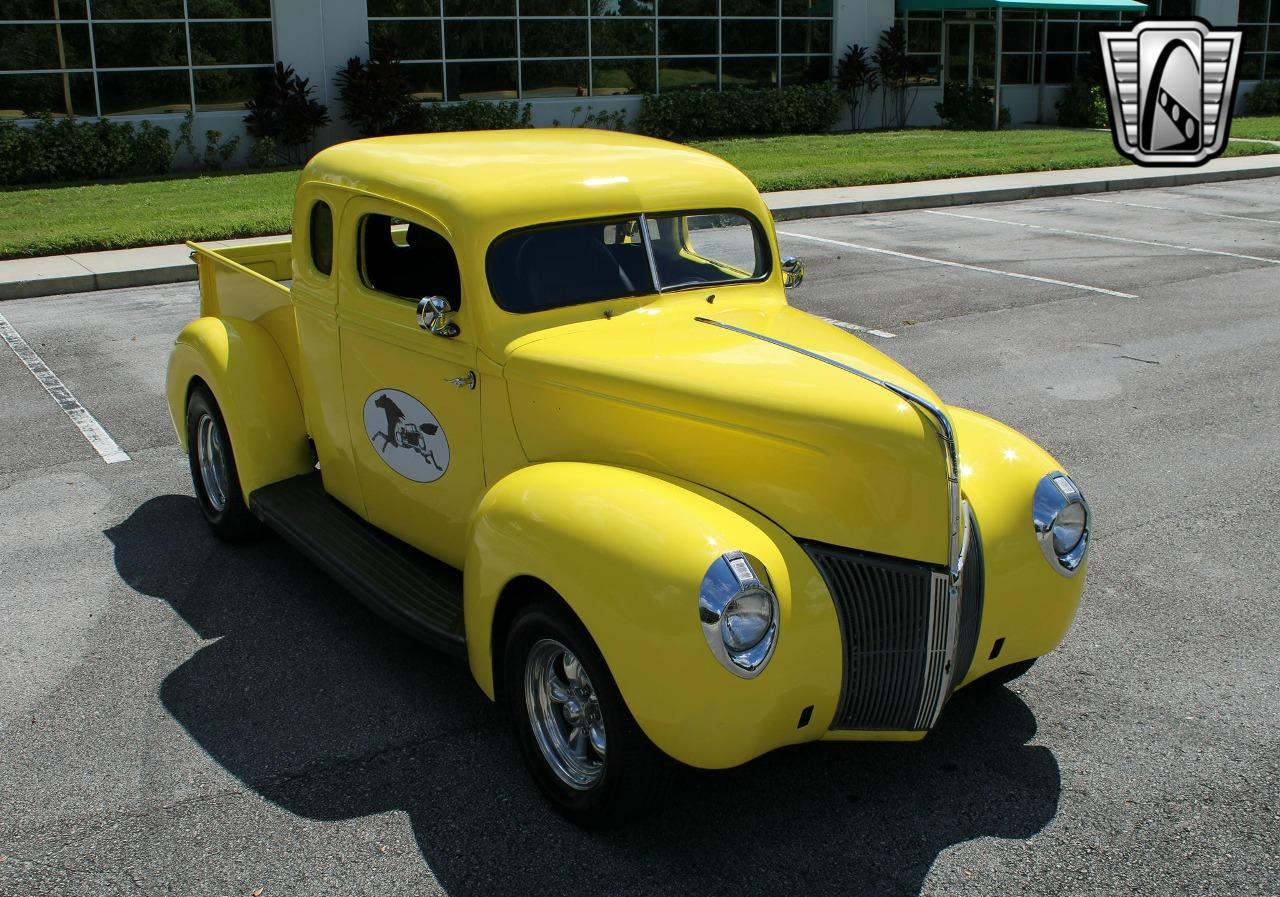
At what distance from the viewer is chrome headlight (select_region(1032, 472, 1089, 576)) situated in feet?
13.8

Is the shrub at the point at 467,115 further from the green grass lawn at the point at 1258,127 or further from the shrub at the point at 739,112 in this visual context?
the green grass lawn at the point at 1258,127

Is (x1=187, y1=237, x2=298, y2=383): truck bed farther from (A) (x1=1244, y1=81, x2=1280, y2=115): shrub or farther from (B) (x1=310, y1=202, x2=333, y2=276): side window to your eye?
(A) (x1=1244, y1=81, x2=1280, y2=115): shrub

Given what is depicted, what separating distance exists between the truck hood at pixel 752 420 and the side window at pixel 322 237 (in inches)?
55.4

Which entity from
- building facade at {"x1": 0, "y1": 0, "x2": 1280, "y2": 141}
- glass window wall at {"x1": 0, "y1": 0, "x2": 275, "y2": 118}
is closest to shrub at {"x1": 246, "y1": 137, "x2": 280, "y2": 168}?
building facade at {"x1": 0, "y1": 0, "x2": 1280, "y2": 141}

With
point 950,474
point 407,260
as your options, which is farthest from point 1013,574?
point 407,260

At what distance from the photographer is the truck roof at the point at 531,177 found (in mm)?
4793

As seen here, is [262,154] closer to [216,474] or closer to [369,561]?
[216,474]

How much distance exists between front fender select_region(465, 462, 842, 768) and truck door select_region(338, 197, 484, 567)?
0.92 meters

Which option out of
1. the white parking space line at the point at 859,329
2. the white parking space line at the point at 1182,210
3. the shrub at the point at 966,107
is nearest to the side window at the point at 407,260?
the white parking space line at the point at 859,329

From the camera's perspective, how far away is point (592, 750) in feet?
13.3

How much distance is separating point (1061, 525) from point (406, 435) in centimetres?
251

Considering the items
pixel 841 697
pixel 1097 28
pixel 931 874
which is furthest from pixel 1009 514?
pixel 1097 28

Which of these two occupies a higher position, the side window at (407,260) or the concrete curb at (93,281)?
the side window at (407,260)

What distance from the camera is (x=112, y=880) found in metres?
3.80
